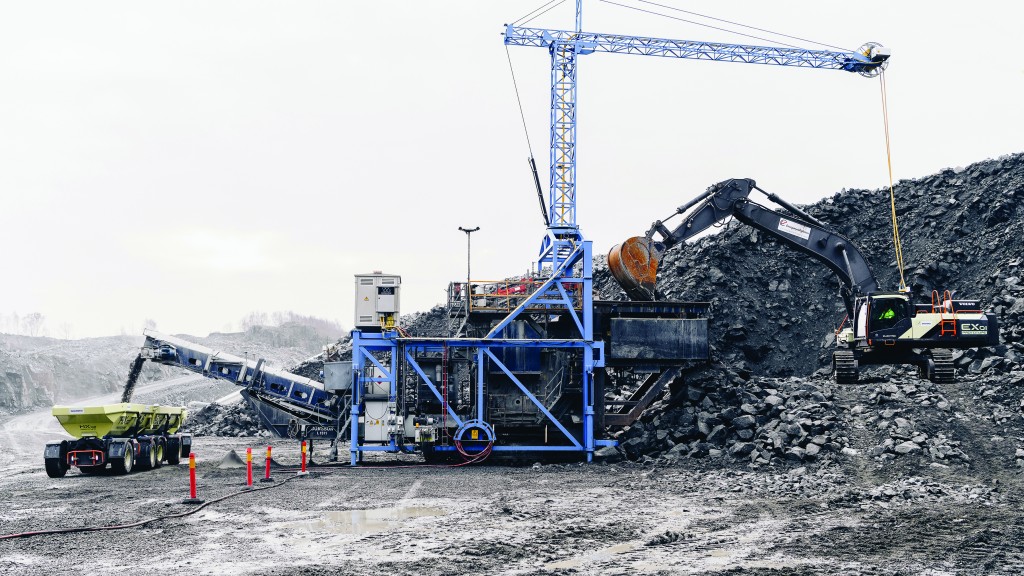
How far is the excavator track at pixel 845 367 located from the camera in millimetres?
24484

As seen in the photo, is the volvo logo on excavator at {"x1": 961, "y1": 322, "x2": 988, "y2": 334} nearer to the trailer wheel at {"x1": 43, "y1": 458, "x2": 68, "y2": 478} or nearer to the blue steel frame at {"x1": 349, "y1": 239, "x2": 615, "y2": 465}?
the blue steel frame at {"x1": 349, "y1": 239, "x2": 615, "y2": 465}

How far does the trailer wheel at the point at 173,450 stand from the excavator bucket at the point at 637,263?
14.0 meters

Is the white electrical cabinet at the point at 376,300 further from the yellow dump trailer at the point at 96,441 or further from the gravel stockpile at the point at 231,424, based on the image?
the gravel stockpile at the point at 231,424

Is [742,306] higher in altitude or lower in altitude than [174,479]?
higher

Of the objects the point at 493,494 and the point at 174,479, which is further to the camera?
the point at 174,479

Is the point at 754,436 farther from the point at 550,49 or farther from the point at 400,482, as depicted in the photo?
the point at 550,49

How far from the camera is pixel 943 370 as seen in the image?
23594mm

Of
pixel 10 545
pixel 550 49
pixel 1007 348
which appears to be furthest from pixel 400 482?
pixel 550 49

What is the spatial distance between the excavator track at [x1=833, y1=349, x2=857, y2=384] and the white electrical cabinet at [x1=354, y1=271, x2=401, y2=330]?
1240 centimetres

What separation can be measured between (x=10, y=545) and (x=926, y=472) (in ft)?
56.2

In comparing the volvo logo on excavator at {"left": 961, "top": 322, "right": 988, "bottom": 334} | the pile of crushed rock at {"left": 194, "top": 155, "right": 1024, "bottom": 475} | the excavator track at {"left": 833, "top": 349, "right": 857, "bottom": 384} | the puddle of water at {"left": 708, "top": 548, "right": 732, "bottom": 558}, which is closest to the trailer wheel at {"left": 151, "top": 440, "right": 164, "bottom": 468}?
the pile of crushed rock at {"left": 194, "top": 155, "right": 1024, "bottom": 475}

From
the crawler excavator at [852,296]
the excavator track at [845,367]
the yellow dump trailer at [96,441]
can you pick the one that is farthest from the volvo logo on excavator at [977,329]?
the yellow dump trailer at [96,441]

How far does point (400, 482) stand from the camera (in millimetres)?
20094

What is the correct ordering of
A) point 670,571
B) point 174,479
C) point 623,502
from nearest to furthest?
point 670,571
point 623,502
point 174,479
